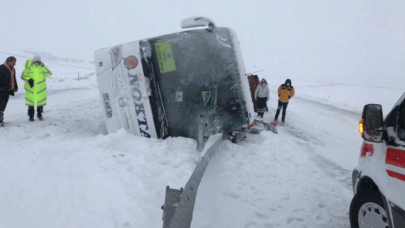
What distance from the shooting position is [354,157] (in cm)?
542

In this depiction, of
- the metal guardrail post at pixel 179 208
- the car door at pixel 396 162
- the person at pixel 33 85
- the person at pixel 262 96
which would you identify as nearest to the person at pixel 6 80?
the person at pixel 33 85

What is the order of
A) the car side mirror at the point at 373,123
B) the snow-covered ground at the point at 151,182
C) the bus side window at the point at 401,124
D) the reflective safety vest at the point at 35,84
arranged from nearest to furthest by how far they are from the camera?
the bus side window at the point at 401,124
the car side mirror at the point at 373,123
the snow-covered ground at the point at 151,182
the reflective safety vest at the point at 35,84

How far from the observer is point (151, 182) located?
3.09 m

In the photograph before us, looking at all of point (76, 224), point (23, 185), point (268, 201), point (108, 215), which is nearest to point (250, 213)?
point (268, 201)

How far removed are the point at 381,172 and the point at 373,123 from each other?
397 mm

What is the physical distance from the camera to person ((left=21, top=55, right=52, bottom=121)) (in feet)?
19.5

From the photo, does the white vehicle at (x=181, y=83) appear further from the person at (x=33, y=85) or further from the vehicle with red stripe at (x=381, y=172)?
the person at (x=33, y=85)

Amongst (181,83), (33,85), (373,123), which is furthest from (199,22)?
(33,85)

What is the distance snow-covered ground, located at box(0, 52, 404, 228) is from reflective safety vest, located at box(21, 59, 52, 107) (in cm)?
93

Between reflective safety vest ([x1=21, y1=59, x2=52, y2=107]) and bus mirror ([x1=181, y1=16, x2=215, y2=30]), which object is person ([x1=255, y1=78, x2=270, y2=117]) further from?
reflective safety vest ([x1=21, y1=59, x2=52, y2=107])

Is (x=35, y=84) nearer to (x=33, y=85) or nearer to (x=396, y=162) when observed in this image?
(x=33, y=85)

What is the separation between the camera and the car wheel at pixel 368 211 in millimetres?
2117

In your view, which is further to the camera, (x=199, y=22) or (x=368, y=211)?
(x=199, y=22)

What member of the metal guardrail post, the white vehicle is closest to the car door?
the metal guardrail post
